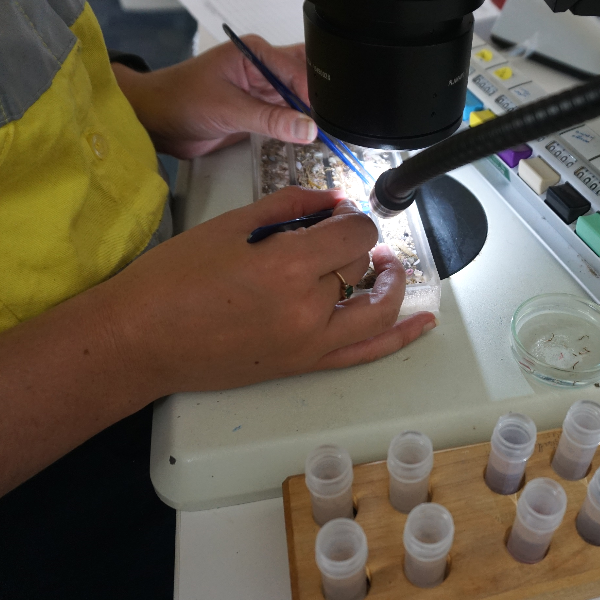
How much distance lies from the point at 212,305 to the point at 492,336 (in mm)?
288

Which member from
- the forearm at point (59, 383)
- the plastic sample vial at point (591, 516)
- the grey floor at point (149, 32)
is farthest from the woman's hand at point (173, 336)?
the grey floor at point (149, 32)

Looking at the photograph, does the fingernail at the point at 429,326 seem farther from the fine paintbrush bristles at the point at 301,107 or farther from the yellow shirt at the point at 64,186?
the yellow shirt at the point at 64,186

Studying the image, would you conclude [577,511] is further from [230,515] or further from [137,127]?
[137,127]

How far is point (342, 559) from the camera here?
0.44 meters

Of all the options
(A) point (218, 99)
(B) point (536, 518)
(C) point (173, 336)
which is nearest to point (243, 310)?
(C) point (173, 336)

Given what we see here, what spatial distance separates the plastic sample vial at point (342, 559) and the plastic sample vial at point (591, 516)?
18 cm

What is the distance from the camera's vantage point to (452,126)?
0.45 meters

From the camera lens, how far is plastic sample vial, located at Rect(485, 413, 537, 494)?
1.50ft

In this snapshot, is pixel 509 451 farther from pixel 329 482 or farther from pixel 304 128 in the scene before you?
pixel 304 128

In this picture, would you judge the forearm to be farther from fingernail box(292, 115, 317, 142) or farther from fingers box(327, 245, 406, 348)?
fingernail box(292, 115, 317, 142)

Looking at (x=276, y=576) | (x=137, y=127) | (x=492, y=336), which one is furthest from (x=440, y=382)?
(x=137, y=127)

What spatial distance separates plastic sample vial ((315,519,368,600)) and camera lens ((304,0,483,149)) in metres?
0.30

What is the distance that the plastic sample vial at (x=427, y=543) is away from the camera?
411 millimetres

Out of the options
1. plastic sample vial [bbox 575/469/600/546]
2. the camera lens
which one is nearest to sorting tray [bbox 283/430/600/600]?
plastic sample vial [bbox 575/469/600/546]
